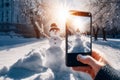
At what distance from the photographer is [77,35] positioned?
9.30 ft

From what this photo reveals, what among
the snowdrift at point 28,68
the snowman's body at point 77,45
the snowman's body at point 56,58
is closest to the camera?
the snowman's body at point 77,45

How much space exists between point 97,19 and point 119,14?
1.46 m

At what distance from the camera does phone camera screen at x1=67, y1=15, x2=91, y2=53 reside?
253 centimetres

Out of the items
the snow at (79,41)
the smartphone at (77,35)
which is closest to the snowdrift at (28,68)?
the snow at (79,41)

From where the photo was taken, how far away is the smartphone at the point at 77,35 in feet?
7.85

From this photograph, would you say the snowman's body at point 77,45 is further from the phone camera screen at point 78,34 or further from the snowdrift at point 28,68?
the snowdrift at point 28,68

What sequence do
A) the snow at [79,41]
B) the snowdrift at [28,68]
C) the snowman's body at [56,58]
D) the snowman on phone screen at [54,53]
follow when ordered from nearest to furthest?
the snow at [79,41] < the snowdrift at [28,68] < the snowman's body at [56,58] < the snowman on phone screen at [54,53]

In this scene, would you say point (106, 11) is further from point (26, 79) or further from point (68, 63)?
point (68, 63)

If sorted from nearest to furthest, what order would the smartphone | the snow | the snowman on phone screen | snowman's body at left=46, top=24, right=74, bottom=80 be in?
the smartphone → the snow → snowman's body at left=46, top=24, right=74, bottom=80 → the snowman on phone screen

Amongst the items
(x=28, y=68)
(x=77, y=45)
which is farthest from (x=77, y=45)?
(x=28, y=68)

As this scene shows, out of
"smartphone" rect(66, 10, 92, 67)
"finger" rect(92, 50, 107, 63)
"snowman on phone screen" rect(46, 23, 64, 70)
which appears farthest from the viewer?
"snowman on phone screen" rect(46, 23, 64, 70)

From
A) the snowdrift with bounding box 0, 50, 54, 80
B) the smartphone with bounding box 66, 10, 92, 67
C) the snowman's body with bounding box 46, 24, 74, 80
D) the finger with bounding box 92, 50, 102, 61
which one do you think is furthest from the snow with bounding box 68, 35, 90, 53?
the snowman's body with bounding box 46, 24, 74, 80

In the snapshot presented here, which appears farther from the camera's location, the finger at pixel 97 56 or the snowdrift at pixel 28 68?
the snowdrift at pixel 28 68

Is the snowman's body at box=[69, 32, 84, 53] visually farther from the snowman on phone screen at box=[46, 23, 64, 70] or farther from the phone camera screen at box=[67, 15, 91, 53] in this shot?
the snowman on phone screen at box=[46, 23, 64, 70]
